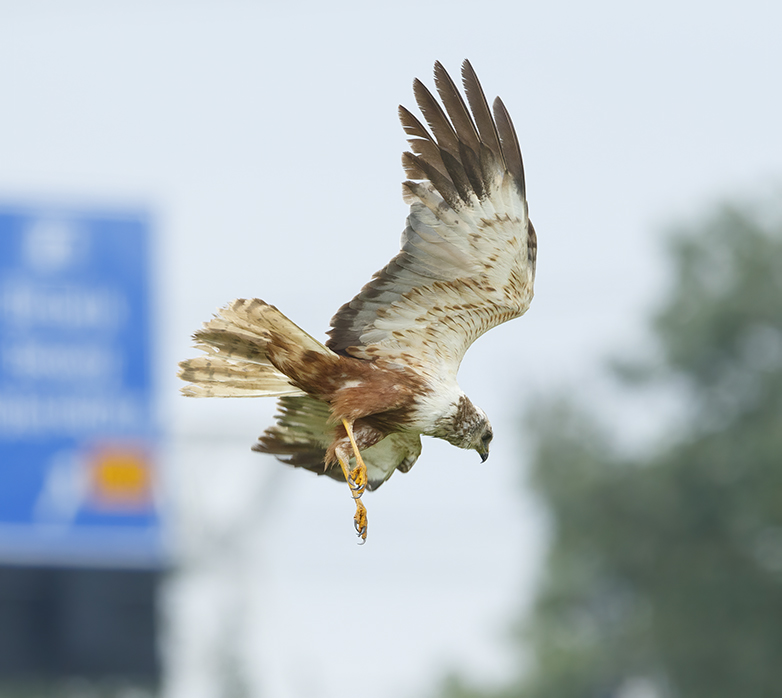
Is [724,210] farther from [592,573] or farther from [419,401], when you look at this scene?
[419,401]

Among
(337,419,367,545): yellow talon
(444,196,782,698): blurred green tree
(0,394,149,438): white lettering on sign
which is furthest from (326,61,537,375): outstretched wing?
(444,196,782,698): blurred green tree

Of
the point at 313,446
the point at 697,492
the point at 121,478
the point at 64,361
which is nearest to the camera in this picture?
the point at 313,446

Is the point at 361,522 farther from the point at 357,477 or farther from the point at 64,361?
the point at 64,361

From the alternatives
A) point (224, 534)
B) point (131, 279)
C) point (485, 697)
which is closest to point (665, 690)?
point (485, 697)

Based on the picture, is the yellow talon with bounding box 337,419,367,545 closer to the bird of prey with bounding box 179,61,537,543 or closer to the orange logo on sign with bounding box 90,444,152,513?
the bird of prey with bounding box 179,61,537,543

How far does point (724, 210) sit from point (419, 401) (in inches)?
1135

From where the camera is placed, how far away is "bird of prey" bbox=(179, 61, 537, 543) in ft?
21.1

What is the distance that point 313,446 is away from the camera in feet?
24.3

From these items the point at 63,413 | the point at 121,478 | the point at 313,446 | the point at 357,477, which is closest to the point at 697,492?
the point at 121,478

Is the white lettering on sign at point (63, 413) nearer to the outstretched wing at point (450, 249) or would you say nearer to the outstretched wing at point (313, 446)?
the outstretched wing at point (313, 446)

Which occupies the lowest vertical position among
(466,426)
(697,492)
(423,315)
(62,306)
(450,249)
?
(697,492)

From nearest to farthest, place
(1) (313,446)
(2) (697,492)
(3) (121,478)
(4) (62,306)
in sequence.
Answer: (1) (313,446) < (4) (62,306) < (3) (121,478) < (2) (697,492)

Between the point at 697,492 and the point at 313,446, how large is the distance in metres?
27.0

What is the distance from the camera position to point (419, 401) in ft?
21.4
